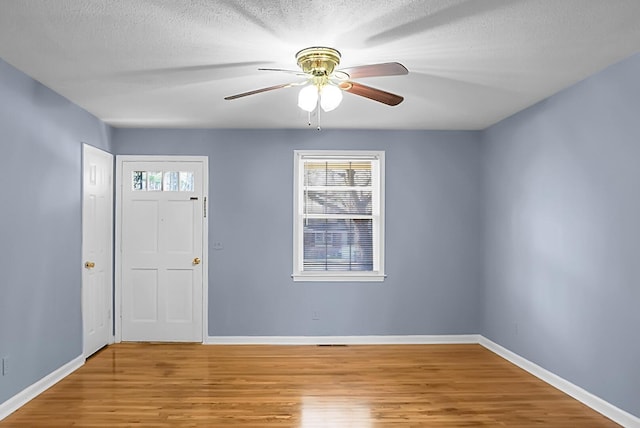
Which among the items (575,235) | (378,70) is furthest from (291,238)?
(378,70)

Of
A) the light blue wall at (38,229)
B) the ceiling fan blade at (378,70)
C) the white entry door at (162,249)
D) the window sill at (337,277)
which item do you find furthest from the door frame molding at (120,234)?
the ceiling fan blade at (378,70)

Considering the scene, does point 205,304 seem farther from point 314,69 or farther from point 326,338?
point 314,69

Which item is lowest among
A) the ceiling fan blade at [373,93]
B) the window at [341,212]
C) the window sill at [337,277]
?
the window sill at [337,277]

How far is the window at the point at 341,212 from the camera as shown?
533 centimetres

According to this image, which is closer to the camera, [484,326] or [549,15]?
[549,15]

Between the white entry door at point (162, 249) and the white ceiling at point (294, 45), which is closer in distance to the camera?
the white ceiling at point (294, 45)

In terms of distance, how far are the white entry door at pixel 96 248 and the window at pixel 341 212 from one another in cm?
212

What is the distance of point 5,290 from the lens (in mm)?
3207

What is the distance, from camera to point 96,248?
4781 mm

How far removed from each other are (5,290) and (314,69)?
2610 millimetres

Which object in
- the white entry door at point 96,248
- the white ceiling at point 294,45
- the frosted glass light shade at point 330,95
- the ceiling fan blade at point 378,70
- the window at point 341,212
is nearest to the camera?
the white ceiling at point 294,45

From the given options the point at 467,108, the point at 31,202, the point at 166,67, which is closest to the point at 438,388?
the point at 467,108

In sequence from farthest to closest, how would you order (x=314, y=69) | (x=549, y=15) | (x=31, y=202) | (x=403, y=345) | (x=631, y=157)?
(x=403, y=345) → (x=31, y=202) → (x=631, y=157) → (x=314, y=69) → (x=549, y=15)

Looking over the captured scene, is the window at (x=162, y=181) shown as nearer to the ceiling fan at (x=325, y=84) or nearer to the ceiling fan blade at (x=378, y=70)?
the ceiling fan at (x=325, y=84)
